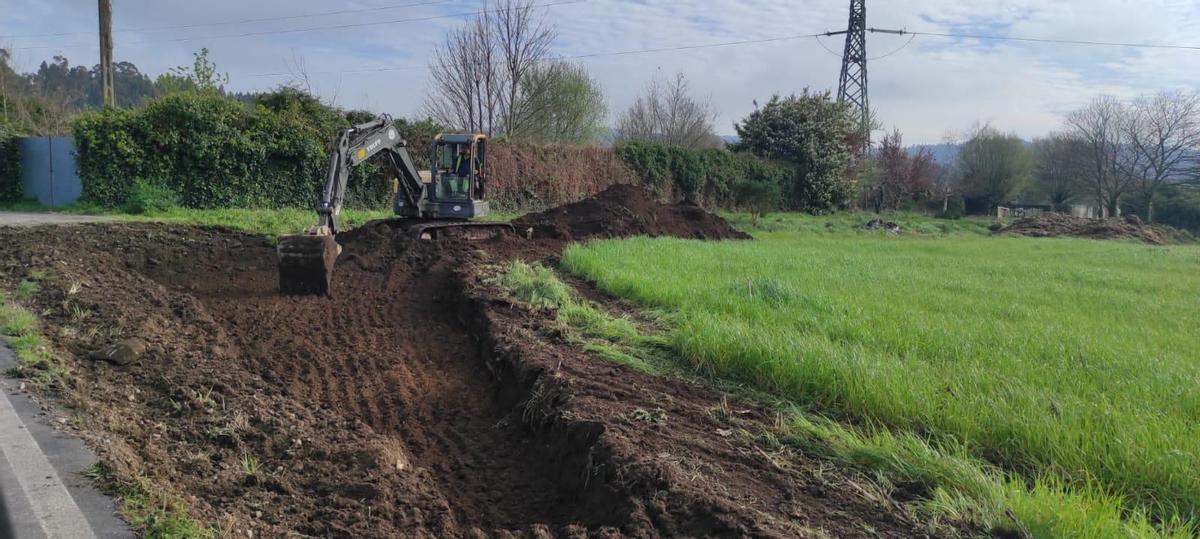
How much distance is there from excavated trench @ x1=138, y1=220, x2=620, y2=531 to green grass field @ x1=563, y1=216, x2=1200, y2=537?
1.57 meters

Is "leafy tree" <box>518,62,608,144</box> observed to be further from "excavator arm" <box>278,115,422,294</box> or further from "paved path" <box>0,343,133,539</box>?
"paved path" <box>0,343,133,539</box>

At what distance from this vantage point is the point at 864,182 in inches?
1534

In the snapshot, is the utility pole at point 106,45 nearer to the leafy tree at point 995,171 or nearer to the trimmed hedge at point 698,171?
the trimmed hedge at point 698,171

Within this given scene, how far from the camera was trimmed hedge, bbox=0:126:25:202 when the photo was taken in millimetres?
18484

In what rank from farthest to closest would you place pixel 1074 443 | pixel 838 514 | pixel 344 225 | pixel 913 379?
pixel 344 225
pixel 913 379
pixel 1074 443
pixel 838 514

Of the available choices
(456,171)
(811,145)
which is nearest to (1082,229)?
(811,145)

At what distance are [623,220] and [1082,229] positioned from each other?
2522cm

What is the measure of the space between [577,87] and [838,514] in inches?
1290

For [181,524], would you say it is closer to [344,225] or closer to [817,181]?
[344,225]

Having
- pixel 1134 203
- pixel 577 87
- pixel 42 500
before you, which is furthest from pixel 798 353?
pixel 1134 203

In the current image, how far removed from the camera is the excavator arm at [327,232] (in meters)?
9.41

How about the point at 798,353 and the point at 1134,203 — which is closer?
the point at 798,353

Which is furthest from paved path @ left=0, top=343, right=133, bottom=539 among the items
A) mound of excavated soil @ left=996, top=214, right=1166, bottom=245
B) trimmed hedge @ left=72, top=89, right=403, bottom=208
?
mound of excavated soil @ left=996, top=214, right=1166, bottom=245

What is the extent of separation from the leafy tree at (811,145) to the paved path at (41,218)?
97.5ft
